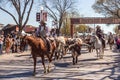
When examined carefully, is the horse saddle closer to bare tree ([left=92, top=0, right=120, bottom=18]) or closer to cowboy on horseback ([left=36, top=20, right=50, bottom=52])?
cowboy on horseback ([left=36, top=20, right=50, bottom=52])

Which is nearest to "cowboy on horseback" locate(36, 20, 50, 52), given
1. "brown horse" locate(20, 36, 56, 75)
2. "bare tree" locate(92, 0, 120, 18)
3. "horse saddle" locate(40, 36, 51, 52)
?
"horse saddle" locate(40, 36, 51, 52)

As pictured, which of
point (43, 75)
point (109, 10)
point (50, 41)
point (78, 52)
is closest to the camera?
point (43, 75)

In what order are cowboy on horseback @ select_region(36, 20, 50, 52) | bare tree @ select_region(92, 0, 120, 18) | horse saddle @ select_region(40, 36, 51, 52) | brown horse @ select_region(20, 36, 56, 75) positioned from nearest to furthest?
brown horse @ select_region(20, 36, 56, 75) → horse saddle @ select_region(40, 36, 51, 52) → cowboy on horseback @ select_region(36, 20, 50, 52) → bare tree @ select_region(92, 0, 120, 18)

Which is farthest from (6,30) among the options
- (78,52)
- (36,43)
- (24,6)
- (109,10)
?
(36,43)

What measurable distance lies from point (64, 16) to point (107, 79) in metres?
64.3

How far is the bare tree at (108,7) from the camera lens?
254ft

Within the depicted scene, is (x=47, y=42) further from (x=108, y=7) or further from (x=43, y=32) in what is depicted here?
(x=108, y=7)

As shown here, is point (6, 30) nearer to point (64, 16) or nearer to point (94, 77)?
point (64, 16)

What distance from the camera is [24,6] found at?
47781mm

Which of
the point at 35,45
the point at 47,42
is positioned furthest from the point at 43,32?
the point at 35,45

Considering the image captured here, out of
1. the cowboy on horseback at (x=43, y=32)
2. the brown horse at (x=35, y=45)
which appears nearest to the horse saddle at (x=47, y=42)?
the cowboy on horseback at (x=43, y=32)

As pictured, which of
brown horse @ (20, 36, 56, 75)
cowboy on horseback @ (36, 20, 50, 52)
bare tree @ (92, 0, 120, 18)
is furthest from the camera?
bare tree @ (92, 0, 120, 18)

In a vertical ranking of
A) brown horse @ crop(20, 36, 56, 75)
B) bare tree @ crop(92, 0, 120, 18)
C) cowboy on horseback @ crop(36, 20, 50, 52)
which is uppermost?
bare tree @ crop(92, 0, 120, 18)

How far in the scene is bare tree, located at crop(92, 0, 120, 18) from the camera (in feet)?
254
